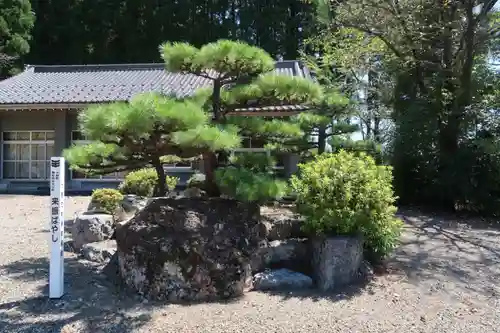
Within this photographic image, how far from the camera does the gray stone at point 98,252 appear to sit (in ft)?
21.9

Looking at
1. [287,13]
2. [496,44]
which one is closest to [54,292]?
[496,44]

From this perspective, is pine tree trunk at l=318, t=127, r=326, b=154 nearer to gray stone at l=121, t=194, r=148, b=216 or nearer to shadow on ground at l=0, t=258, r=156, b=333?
gray stone at l=121, t=194, r=148, b=216

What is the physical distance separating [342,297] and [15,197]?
13008mm

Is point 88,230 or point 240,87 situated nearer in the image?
point 240,87

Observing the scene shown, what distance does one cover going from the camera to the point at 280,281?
223 inches

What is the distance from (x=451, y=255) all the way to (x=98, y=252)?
529cm

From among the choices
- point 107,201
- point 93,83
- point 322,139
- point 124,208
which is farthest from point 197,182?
point 93,83

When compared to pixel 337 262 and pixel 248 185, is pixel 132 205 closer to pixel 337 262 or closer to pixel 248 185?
pixel 248 185

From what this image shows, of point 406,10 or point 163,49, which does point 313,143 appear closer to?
point 163,49

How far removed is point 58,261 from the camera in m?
5.05

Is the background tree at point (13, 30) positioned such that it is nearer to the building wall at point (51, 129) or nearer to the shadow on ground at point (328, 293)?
the building wall at point (51, 129)

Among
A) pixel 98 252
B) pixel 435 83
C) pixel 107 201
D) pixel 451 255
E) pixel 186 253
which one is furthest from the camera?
pixel 435 83

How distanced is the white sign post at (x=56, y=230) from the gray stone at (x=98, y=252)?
1.52m

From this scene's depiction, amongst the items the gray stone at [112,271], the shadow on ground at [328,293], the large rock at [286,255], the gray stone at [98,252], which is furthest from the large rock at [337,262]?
the gray stone at [98,252]
